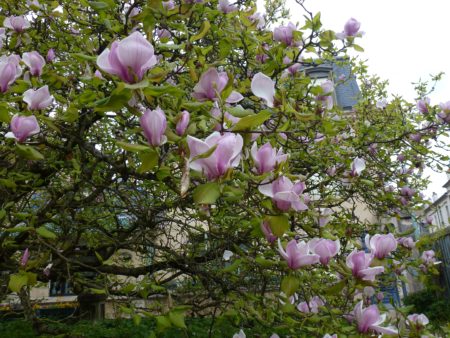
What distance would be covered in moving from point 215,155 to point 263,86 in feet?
1.16

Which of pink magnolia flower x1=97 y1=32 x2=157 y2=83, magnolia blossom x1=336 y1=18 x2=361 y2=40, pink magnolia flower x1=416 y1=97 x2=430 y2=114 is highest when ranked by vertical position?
pink magnolia flower x1=416 y1=97 x2=430 y2=114

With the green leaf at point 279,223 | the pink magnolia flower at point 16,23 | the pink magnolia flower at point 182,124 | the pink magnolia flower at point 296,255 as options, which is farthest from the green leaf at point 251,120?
the pink magnolia flower at point 16,23

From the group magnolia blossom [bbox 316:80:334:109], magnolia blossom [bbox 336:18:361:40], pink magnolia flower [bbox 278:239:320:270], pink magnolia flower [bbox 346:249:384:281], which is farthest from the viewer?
magnolia blossom [bbox 336:18:361:40]

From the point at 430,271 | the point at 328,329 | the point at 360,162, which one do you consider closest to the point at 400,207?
the point at 430,271

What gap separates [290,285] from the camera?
131 centimetres

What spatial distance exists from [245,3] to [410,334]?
274 centimetres

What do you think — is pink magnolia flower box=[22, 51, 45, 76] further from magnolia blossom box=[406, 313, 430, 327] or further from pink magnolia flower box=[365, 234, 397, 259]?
magnolia blossom box=[406, 313, 430, 327]

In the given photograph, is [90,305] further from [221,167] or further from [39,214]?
[221,167]

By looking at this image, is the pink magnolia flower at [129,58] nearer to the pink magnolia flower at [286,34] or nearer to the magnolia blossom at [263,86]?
the magnolia blossom at [263,86]

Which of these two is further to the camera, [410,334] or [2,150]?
[2,150]

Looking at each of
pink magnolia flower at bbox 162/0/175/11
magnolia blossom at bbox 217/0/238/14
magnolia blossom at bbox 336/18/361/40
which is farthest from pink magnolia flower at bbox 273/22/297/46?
pink magnolia flower at bbox 162/0/175/11

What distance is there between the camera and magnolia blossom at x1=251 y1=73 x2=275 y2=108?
1.25 m

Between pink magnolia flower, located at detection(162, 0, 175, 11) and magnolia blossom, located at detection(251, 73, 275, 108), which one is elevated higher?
pink magnolia flower, located at detection(162, 0, 175, 11)

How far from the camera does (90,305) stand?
5.76 m
